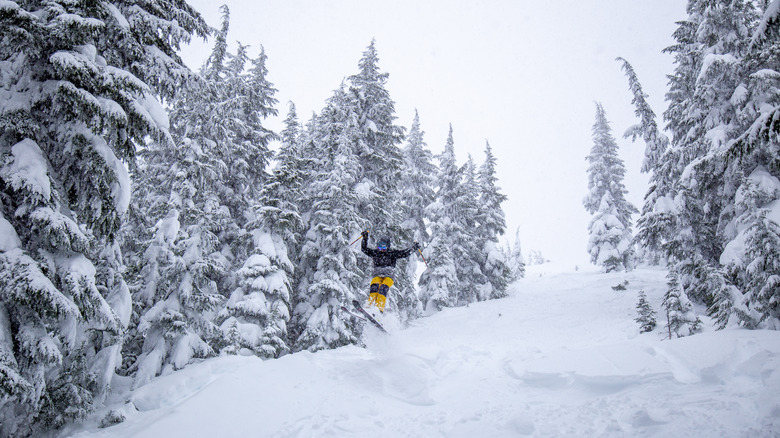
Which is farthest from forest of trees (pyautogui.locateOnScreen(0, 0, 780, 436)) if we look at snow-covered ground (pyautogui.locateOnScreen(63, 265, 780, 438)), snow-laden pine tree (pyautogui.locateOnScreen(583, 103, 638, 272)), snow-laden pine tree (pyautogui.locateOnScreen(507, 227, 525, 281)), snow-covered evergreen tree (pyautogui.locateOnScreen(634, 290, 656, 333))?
snow-laden pine tree (pyautogui.locateOnScreen(507, 227, 525, 281))

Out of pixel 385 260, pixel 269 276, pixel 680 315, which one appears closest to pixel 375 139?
pixel 385 260

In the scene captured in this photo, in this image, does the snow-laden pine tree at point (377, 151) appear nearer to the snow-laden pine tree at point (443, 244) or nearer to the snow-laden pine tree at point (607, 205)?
the snow-laden pine tree at point (443, 244)

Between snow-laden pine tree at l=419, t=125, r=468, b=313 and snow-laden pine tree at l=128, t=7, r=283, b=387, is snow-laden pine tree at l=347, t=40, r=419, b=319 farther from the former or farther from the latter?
snow-laden pine tree at l=128, t=7, r=283, b=387

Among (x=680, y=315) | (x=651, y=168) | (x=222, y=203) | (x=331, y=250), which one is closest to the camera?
(x=680, y=315)

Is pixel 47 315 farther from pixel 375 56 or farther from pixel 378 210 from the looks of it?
pixel 375 56

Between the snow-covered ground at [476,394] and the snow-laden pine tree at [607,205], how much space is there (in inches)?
1037

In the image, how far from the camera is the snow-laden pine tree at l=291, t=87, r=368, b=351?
46.5ft

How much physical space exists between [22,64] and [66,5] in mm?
1360

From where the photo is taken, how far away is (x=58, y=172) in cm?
682

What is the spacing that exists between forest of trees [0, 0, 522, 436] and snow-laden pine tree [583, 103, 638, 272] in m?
13.9

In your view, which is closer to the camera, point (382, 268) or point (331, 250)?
point (382, 268)

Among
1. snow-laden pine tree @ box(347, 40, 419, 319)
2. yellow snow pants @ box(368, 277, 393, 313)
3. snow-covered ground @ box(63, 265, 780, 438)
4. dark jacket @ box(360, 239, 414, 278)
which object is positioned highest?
snow-laden pine tree @ box(347, 40, 419, 319)

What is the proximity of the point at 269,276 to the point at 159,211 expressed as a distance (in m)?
4.22

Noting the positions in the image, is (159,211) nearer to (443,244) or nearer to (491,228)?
(443,244)
